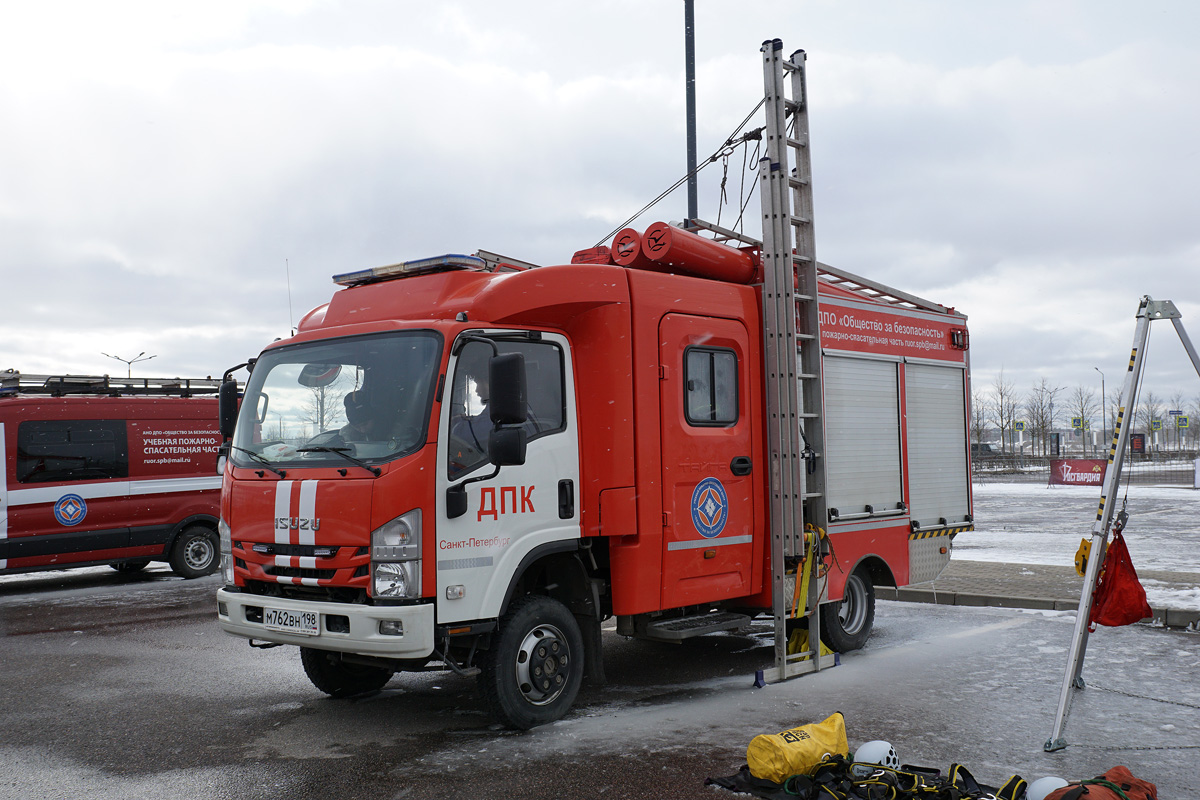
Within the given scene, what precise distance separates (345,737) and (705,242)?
4.17 meters

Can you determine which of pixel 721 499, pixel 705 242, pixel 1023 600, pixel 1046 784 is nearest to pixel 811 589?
pixel 721 499

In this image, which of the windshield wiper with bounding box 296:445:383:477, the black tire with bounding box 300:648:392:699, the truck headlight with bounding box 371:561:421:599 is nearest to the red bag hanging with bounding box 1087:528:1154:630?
the truck headlight with bounding box 371:561:421:599

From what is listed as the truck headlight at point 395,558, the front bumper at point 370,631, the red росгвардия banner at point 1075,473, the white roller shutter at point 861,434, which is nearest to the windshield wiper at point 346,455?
the truck headlight at point 395,558

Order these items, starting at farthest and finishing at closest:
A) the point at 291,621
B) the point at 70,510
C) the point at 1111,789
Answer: the point at 70,510, the point at 291,621, the point at 1111,789

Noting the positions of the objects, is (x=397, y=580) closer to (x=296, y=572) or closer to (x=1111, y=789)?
(x=296, y=572)

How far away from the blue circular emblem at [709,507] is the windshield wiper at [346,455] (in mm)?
2350

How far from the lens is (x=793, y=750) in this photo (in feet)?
16.0


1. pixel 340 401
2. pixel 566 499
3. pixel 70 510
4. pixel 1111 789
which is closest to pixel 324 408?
pixel 340 401

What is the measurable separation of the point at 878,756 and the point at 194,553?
Answer: 12.2m

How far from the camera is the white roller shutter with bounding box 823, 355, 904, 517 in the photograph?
798 centimetres

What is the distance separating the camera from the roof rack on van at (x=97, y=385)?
13375 mm

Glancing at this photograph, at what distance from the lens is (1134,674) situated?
23.9 ft

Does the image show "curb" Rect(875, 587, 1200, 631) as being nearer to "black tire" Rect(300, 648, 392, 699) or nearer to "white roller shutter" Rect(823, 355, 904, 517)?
"white roller shutter" Rect(823, 355, 904, 517)

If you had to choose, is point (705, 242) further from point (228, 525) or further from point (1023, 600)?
point (1023, 600)
